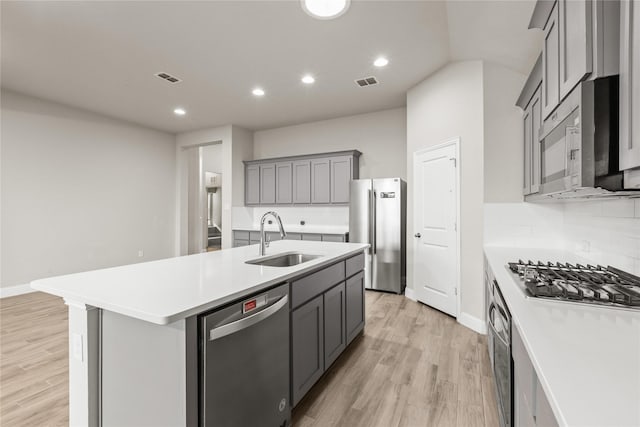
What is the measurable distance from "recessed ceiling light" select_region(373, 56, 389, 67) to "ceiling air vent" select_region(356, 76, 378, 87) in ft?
1.11

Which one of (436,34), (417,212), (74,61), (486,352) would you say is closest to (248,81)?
(74,61)

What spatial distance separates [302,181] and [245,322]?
4310 millimetres

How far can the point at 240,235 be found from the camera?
18.9 feet

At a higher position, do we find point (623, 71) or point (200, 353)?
point (623, 71)

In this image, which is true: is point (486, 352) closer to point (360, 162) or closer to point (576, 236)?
point (576, 236)

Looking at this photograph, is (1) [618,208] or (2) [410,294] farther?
(2) [410,294]

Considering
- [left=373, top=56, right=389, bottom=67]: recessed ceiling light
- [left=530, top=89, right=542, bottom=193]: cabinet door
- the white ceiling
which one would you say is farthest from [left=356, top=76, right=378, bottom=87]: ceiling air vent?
[left=530, top=89, right=542, bottom=193]: cabinet door

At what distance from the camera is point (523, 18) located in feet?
7.38

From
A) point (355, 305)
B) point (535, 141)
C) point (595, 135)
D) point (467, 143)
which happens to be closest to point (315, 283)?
point (355, 305)

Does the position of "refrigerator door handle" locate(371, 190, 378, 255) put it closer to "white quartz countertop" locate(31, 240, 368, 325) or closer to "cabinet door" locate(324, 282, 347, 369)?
"cabinet door" locate(324, 282, 347, 369)

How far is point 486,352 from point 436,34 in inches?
117

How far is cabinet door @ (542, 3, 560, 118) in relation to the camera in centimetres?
141

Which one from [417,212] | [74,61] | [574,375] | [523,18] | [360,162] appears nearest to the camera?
[574,375]

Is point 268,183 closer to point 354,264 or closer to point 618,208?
point 354,264
